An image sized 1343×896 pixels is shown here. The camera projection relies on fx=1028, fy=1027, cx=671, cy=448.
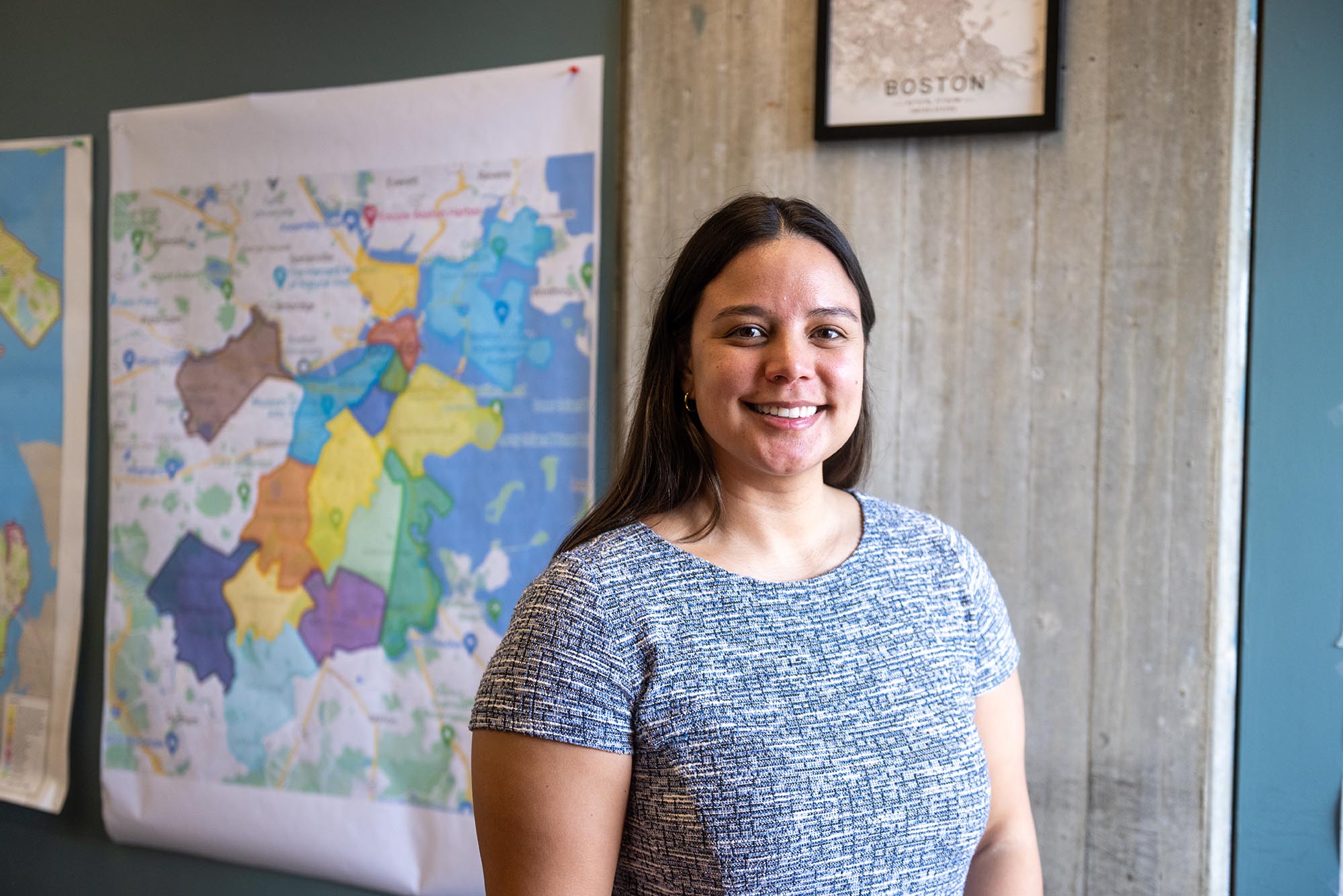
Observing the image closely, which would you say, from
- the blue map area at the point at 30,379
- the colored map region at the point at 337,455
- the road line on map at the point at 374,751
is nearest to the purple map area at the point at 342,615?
the colored map region at the point at 337,455

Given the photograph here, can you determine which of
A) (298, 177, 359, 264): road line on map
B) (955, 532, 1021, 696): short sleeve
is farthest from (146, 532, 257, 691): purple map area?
(955, 532, 1021, 696): short sleeve

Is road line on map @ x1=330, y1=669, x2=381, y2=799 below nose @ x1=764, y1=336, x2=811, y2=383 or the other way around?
below

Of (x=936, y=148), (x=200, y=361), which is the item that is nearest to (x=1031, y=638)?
(x=936, y=148)

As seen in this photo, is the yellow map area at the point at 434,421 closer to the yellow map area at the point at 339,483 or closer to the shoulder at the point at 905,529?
the yellow map area at the point at 339,483

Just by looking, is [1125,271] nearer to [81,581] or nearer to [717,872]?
[717,872]

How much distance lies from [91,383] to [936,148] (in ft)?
6.29

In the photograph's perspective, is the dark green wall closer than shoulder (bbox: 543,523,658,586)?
No

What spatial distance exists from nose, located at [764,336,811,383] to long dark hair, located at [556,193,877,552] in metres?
0.11

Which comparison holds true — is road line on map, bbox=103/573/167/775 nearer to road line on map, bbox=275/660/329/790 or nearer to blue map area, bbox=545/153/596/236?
road line on map, bbox=275/660/329/790

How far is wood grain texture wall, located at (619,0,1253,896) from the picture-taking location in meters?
1.50

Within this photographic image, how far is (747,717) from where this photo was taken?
999 mm

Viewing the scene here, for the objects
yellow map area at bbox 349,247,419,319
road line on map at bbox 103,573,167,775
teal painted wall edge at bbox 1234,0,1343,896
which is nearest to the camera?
teal painted wall edge at bbox 1234,0,1343,896

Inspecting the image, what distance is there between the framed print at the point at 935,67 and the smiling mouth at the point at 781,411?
2.48ft

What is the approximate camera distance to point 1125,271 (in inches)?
60.8
